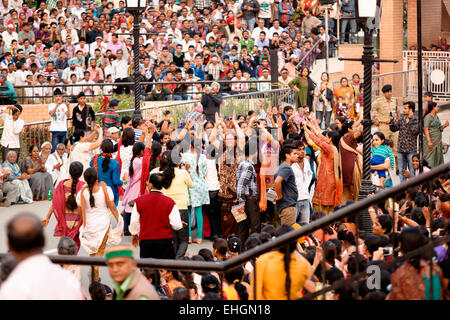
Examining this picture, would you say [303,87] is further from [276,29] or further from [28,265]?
[28,265]

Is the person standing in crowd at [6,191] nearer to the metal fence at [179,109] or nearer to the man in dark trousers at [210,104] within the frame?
the metal fence at [179,109]

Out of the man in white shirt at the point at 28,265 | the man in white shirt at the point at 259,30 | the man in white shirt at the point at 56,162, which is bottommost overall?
the man in white shirt at the point at 56,162

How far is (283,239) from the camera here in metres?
6.11

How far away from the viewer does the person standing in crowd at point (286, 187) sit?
11.7 metres

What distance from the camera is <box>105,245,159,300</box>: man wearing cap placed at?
559 cm

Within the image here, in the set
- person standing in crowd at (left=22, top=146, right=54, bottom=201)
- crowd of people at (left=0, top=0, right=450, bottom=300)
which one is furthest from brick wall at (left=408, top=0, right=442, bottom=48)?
person standing in crowd at (left=22, top=146, right=54, bottom=201)

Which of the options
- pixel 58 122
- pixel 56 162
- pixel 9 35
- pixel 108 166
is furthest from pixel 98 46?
pixel 108 166

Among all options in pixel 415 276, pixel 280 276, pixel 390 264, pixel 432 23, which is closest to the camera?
pixel 415 276

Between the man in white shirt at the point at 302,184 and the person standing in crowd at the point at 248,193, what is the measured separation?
600 mm

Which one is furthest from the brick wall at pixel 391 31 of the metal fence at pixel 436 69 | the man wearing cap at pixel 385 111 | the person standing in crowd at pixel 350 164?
the person standing in crowd at pixel 350 164

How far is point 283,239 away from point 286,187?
5766 millimetres

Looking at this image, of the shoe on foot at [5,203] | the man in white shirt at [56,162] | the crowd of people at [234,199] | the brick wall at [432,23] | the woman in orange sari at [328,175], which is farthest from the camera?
the brick wall at [432,23]

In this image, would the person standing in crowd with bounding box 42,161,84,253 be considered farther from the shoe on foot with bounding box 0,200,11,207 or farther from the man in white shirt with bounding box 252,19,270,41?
the man in white shirt with bounding box 252,19,270,41
